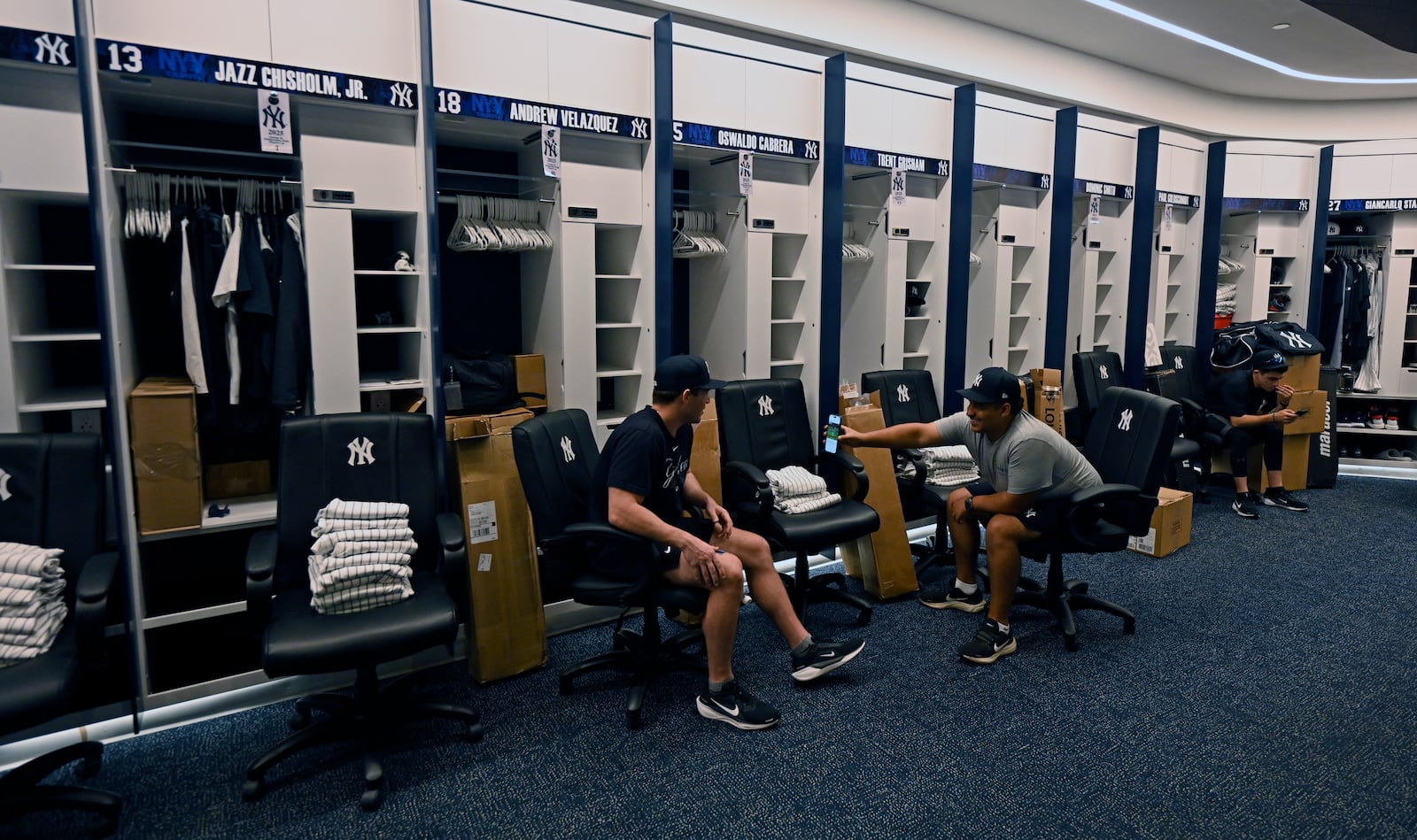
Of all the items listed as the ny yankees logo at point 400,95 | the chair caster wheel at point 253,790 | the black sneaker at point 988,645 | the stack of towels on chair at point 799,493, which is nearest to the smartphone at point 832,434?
the stack of towels on chair at point 799,493

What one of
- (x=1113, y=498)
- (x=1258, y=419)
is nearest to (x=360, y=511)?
(x=1113, y=498)

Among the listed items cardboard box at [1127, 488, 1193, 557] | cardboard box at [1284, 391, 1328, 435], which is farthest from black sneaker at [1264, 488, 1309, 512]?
cardboard box at [1127, 488, 1193, 557]

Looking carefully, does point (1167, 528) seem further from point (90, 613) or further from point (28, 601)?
point (28, 601)

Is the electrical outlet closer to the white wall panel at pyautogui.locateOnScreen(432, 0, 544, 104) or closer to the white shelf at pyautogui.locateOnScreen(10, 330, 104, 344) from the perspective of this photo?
the white shelf at pyautogui.locateOnScreen(10, 330, 104, 344)

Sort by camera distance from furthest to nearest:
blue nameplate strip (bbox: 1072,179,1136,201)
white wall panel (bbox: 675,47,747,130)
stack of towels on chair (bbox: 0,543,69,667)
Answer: blue nameplate strip (bbox: 1072,179,1136,201)
white wall panel (bbox: 675,47,747,130)
stack of towels on chair (bbox: 0,543,69,667)

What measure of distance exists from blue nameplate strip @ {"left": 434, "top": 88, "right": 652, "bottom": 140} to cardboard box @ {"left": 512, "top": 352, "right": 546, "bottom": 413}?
40.5 inches

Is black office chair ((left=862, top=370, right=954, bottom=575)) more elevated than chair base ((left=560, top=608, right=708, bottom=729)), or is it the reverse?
black office chair ((left=862, top=370, right=954, bottom=575))

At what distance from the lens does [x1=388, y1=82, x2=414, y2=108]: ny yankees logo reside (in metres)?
3.15

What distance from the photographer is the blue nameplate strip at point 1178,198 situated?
21.7 ft

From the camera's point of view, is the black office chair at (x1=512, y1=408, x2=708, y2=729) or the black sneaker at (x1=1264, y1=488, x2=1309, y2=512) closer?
the black office chair at (x1=512, y1=408, x2=708, y2=729)

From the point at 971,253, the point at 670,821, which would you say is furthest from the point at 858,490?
the point at 971,253

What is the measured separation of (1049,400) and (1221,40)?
3.21 meters

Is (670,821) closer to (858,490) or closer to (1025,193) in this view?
(858,490)

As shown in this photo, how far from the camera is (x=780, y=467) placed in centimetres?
402
